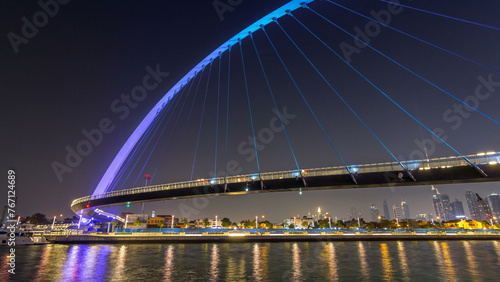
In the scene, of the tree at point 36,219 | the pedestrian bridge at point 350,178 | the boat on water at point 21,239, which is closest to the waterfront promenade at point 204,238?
the boat on water at point 21,239

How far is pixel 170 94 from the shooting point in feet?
185

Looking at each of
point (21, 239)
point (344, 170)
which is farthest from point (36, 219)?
point (344, 170)

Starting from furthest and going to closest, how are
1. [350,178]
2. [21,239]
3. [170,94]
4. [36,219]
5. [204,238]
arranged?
[36,219] < [204,238] < [170,94] < [21,239] < [350,178]

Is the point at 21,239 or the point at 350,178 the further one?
the point at 21,239

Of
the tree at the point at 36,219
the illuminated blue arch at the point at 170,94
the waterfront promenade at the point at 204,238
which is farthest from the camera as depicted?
the tree at the point at 36,219

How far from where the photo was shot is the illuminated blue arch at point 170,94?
116 ft

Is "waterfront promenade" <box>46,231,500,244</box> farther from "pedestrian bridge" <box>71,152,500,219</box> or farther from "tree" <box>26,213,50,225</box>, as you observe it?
"tree" <box>26,213,50,225</box>

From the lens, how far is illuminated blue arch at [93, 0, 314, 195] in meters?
35.4

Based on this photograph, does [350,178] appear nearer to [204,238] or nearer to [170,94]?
[204,238]

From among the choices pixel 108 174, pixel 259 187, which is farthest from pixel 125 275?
pixel 108 174

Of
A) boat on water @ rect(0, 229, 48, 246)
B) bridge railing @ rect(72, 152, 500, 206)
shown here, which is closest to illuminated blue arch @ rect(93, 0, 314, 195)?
bridge railing @ rect(72, 152, 500, 206)

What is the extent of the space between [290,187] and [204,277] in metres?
25.6

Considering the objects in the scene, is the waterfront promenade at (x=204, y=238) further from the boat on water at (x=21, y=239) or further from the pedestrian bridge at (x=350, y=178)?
the pedestrian bridge at (x=350, y=178)

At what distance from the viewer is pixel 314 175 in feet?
130
